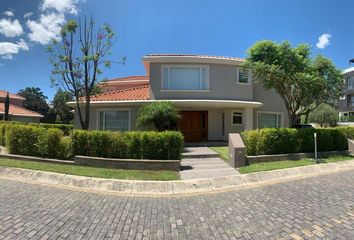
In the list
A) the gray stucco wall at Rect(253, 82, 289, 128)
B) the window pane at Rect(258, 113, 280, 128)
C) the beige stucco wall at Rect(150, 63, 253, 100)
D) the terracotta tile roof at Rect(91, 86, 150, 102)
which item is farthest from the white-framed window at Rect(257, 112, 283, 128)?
the terracotta tile roof at Rect(91, 86, 150, 102)

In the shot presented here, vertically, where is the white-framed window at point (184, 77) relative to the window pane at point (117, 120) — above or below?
above

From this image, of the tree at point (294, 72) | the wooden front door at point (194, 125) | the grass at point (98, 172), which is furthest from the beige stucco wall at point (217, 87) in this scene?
the grass at point (98, 172)

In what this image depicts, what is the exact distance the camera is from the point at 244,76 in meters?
17.9

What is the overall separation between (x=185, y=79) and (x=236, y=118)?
15.5 feet

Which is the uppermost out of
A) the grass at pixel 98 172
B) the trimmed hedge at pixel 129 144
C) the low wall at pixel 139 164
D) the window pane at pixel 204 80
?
the window pane at pixel 204 80

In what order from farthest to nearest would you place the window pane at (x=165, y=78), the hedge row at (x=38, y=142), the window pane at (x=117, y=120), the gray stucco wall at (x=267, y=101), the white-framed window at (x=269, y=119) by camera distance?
the white-framed window at (x=269, y=119), the gray stucco wall at (x=267, y=101), the window pane at (x=117, y=120), the window pane at (x=165, y=78), the hedge row at (x=38, y=142)

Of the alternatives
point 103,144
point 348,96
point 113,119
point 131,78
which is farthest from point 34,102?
point 348,96

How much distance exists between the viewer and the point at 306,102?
1573 cm

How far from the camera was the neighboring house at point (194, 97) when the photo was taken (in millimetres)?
16625

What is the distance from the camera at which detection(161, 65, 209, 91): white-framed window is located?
1688 cm

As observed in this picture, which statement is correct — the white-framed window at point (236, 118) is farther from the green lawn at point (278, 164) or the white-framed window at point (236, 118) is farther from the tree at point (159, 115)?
the green lawn at point (278, 164)

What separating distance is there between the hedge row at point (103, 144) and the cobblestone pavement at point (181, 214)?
300cm

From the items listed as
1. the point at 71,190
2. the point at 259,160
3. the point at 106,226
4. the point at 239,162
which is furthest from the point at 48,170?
the point at 259,160

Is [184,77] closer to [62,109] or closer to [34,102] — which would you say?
[62,109]
